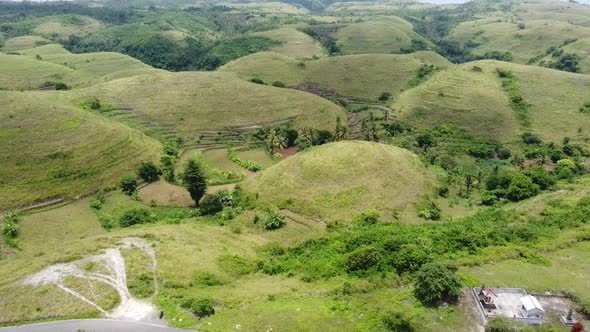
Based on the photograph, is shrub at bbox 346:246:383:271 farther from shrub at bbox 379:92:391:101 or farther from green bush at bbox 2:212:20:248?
shrub at bbox 379:92:391:101

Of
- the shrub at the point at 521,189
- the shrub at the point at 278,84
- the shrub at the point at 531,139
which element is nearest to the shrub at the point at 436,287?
the shrub at the point at 521,189

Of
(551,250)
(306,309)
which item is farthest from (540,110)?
→ (306,309)

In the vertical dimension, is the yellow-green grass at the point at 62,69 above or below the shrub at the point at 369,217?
below

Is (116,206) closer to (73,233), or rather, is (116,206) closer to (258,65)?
(73,233)

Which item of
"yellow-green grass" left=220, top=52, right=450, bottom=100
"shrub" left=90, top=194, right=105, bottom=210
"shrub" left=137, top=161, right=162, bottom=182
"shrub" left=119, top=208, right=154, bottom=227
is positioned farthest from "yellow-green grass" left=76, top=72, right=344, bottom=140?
"shrub" left=119, top=208, right=154, bottom=227

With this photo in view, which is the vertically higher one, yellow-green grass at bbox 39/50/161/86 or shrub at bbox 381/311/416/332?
shrub at bbox 381/311/416/332

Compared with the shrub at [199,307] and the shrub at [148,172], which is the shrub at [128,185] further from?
the shrub at [199,307]
